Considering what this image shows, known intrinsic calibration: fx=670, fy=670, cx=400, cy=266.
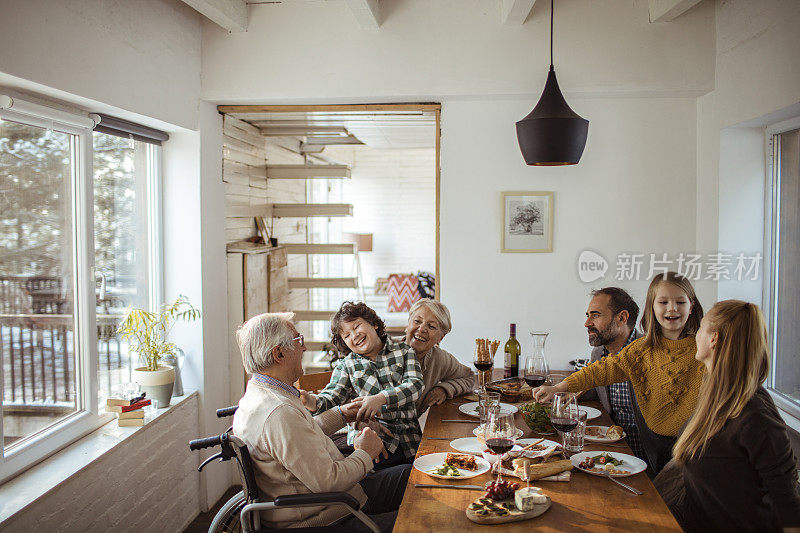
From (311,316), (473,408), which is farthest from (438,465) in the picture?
(311,316)

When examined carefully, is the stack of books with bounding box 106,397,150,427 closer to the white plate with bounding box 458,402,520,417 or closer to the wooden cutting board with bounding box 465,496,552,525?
the white plate with bounding box 458,402,520,417

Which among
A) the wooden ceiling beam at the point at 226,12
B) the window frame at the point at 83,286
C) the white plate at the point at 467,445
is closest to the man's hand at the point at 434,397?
the white plate at the point at 467,445

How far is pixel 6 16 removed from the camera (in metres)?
2.48

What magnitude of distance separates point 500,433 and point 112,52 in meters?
2.51

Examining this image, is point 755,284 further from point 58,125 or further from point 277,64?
point 58,125

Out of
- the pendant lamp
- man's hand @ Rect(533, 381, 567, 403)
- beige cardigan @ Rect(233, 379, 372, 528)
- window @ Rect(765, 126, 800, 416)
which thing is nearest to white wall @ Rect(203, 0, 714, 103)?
window @ Rect(765, 126, 800, 416)

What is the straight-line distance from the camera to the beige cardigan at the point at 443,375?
3.29m

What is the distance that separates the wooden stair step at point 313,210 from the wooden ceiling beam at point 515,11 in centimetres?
206

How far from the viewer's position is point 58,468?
2.85m

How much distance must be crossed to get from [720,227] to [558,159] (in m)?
1.32

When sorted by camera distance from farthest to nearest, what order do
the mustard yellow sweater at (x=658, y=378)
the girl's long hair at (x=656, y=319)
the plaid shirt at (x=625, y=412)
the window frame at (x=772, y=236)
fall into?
the window frame at (x=772, y=236) → the plaid shirt at (x=625, y=412) → the girl's long hair at (x=656, y=319) → the mustard yellow sweater at (x=658, y=378)

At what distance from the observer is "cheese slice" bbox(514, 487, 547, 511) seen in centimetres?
190

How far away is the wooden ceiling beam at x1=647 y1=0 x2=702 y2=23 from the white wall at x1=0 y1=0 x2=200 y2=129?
2.68 meters

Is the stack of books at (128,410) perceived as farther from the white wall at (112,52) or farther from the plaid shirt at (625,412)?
the plaid shirt at (625,412)
